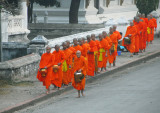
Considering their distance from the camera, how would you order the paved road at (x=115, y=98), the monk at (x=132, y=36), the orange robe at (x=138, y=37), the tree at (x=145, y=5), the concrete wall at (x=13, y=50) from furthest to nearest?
1. the tree at (x=145, y=5)
2. the orange robe at (x=138, y=37)
3. the monk at (x=132, y=36)
4. the concrete wall at (x=13, y=50)
5. the paved road at (x=115, y=98)

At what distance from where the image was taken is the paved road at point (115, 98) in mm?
14391

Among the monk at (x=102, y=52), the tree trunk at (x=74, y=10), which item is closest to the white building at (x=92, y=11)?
the tree trunk at (x=74, y=10)

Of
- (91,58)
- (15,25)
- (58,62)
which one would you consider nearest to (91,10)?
(15,25)

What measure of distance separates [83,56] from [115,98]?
2331 millimetres

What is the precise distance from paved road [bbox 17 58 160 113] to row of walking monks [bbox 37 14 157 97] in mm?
512

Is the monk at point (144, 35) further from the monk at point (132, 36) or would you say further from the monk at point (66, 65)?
the monk at point (66, 65)

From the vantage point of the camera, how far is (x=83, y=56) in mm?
17688

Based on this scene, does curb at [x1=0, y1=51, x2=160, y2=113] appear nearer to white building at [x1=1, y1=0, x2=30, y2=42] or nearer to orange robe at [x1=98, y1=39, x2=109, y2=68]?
orange robe at [x1=98, y1=39, x2=109, y2=68]

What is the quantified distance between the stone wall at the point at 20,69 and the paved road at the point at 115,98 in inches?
77.1

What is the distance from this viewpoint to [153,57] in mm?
25516

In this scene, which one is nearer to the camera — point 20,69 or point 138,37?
point 20,69

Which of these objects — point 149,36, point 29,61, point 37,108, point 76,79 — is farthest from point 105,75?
→ point 149,36

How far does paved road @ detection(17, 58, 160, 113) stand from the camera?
1439cm

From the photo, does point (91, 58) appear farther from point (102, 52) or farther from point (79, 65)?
point (79, 65)
